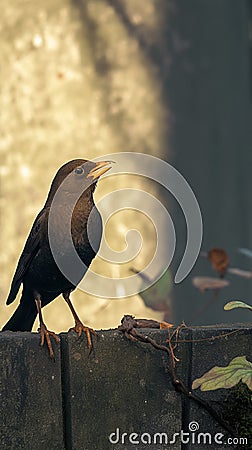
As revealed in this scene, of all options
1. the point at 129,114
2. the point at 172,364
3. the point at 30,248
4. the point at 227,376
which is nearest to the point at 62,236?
the point at 30,248

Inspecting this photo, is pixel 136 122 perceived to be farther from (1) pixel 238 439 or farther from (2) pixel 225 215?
(1) pixel 238 439

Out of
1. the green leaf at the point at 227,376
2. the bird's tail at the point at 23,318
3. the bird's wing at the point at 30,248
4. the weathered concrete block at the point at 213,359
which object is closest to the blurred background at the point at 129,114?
the bird's tail at the point at 23,318

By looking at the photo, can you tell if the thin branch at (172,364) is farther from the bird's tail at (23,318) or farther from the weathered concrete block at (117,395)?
the bird's tail at (23,318)

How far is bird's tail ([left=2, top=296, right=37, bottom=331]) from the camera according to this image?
3.00m

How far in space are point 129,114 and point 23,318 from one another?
1394 mm

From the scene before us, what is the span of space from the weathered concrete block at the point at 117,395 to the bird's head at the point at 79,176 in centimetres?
73

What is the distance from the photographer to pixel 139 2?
4129 millimetres

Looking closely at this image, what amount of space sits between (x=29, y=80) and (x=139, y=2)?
25.7 inches

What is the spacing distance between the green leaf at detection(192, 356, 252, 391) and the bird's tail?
0.98m

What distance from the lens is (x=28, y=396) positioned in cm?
215

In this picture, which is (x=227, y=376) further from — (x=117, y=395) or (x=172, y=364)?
(x=117, y=395)

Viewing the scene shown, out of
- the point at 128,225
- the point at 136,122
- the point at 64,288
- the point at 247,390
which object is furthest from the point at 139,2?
the point at 247,390

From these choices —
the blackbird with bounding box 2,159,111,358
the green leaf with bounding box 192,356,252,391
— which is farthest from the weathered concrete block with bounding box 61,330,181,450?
the blackbird with bounding box 2,159,111,358

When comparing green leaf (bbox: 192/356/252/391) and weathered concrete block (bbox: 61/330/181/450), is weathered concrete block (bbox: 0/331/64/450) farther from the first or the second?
green leaf (bbox: 192/356/252/391)
